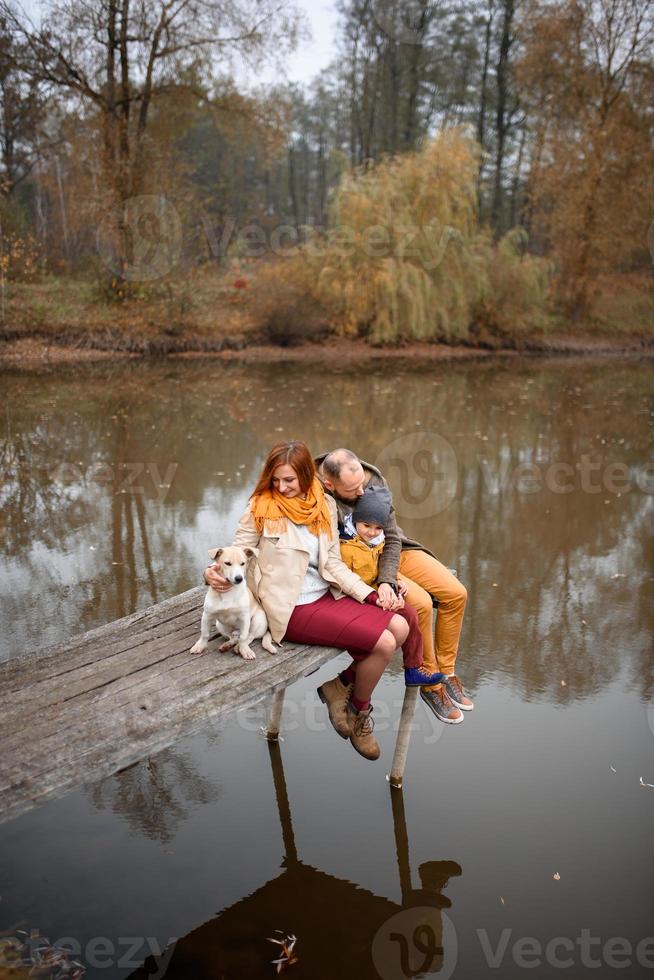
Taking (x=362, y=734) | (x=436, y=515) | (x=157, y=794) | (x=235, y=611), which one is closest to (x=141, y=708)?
(x=235, y=611)

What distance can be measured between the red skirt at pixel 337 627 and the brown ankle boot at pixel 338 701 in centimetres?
27

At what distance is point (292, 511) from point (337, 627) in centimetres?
62

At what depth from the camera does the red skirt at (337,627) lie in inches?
152

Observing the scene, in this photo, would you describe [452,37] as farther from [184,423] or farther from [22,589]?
[22,589]

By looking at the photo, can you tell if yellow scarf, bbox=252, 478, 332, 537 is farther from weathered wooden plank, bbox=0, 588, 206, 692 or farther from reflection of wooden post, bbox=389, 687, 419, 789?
reflection of wooden post, bbox=389, 687, 419, 789

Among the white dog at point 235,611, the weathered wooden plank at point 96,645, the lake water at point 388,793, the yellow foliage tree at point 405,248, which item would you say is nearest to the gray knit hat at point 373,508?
the white dog at point 235,611

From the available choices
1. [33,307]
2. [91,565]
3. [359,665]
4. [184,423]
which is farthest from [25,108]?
[359,665]

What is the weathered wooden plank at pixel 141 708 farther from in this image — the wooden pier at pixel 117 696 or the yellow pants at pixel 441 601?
the yellow pants at pixel 441 601

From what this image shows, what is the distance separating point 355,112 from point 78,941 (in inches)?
1499

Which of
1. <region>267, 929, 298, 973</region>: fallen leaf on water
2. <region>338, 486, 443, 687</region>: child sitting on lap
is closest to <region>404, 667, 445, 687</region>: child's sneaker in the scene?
<region>338, 486, 443, 687</region>: child sitting on lap

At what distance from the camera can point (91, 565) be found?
701cm

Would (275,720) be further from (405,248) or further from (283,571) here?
(405,248)

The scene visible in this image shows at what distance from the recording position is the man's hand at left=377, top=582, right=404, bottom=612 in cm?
402

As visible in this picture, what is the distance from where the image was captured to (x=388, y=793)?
13.3 ft
